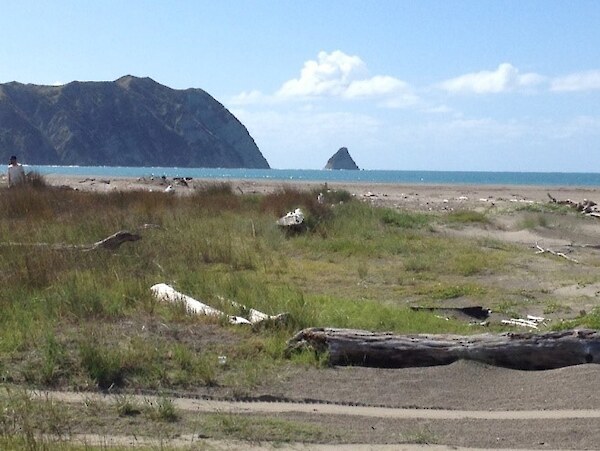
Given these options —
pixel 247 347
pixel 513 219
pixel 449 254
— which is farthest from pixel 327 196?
pixel 247 347

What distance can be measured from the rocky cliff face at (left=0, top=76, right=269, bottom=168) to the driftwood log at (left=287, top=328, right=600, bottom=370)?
137m

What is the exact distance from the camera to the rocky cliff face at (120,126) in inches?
5581

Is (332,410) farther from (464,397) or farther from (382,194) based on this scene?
(382,194)

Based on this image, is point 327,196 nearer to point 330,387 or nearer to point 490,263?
point 490,263

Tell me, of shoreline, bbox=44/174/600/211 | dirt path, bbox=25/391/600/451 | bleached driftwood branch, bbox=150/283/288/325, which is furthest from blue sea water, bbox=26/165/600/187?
dirt path, bbox=25/391/600/451

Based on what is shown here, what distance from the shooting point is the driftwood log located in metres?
7.69

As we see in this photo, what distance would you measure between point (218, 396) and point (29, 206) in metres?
11.5

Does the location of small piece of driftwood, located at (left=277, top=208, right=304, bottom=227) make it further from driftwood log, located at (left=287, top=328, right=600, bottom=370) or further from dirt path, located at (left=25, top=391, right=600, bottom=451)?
dirt path, located at (left=25, top=391, right=600, bottom=451)

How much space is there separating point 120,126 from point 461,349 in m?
156

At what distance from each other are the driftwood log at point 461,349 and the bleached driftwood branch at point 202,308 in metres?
0.84

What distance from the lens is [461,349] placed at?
308 inches

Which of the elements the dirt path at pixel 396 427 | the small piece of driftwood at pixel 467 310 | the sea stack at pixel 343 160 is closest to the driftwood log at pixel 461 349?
the dirt path at pixel 396 427

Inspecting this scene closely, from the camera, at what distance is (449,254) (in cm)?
1556

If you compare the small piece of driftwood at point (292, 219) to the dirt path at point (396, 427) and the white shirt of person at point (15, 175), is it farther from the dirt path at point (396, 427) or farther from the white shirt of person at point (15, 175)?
the dirt path at point (396, 427)
